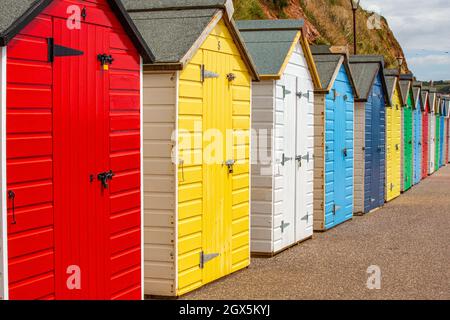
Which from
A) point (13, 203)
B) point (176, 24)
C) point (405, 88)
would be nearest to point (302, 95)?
point (176, 24)

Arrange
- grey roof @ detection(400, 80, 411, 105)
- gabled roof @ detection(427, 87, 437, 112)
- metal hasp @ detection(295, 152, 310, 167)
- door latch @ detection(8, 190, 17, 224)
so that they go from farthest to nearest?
gabled roof @ detection(427, 87, 437, 112)
grey roof @ detection(400, 80, 411, 105)
metal hasp @ detection(295, 152, 310, 167)
door latch @ detection(8, 190, 17, 224)

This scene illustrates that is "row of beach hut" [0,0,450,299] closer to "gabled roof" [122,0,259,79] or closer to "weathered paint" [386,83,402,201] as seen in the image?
"gabled roof" [122,0,259,79]

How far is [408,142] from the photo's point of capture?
20828 mm

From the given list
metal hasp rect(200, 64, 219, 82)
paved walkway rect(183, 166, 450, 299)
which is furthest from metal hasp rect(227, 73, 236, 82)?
paved walkway rect(183, 166, 450, 299)

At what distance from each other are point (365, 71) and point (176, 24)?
28.2 feet

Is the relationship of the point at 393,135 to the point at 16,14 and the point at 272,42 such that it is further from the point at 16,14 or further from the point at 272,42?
the point at 16,14

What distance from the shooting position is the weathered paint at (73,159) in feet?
16.7

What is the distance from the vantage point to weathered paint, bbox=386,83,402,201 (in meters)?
17.6

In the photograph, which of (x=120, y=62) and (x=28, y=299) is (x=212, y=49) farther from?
(x=28, y=299)

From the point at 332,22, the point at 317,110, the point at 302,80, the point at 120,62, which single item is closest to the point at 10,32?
the point at 120,62

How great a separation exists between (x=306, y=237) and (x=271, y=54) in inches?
116

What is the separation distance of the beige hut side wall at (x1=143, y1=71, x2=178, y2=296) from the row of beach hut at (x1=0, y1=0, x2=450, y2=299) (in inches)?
0.4
